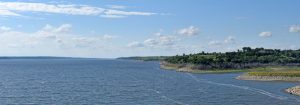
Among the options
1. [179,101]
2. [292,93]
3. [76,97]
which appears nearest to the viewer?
[179,101]

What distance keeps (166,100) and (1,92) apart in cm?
4286

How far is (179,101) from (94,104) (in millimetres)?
17752

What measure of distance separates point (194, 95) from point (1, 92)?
4632 cm

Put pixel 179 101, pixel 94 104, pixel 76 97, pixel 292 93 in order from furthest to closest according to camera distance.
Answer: pixel 292 93 < pixel 76 97 < pixel 179 101 < pixel 94 104

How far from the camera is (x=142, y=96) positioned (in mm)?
110062

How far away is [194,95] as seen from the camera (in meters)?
114

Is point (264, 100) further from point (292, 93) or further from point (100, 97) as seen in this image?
point (100, 97)

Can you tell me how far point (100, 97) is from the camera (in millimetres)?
107312

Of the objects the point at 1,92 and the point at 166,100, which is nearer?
the point at 166,100

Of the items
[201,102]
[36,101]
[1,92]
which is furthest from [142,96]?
[1,92]

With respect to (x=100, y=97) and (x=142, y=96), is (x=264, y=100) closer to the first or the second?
(x=142, y=96)

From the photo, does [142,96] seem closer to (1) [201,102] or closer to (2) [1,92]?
(1) [201,102]

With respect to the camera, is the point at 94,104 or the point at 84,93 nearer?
the point at 94,104

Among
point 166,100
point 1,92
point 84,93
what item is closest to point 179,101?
point 166,100
